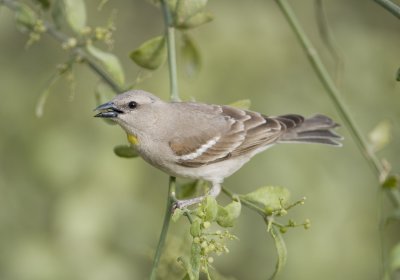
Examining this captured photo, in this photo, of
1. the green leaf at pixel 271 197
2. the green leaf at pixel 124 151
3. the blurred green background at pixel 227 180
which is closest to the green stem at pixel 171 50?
the green leaf at pixel 124 151

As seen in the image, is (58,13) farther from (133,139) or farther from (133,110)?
(133,139)

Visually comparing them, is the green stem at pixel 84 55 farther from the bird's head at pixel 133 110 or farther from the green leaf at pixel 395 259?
the green leaf at pixel 395 259

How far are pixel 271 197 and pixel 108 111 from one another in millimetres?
1064

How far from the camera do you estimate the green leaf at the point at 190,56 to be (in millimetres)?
3605

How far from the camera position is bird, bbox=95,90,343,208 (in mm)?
3719

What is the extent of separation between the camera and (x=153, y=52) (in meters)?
3.20

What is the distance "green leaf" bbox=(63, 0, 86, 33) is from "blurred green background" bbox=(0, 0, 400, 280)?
59.0 inches

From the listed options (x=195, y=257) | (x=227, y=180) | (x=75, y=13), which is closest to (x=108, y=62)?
(x=75, y=13)

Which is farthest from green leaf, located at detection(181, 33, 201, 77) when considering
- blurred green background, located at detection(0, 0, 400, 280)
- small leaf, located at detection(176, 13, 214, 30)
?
blurred green background, located at detection(0, 0, 400, 280)

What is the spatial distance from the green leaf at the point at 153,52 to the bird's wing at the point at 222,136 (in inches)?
29.6

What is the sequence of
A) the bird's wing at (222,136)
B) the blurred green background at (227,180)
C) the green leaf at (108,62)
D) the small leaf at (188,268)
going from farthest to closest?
the blurred green background at (227,180)
the bird's wing at (222,136)
the green leaf at (108,62)
the small leaf at (188,268)

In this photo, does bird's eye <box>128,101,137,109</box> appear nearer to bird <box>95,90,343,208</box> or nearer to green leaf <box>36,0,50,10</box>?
bird <box>95,90,343,208</box>

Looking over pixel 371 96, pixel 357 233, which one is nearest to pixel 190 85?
pixel 371 96

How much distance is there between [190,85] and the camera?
5434mm
